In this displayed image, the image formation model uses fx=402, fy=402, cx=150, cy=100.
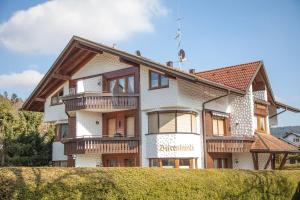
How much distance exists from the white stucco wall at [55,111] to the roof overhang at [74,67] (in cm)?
41

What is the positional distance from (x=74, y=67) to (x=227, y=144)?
1214cm

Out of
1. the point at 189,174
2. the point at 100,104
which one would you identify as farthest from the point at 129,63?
the point at 189,174

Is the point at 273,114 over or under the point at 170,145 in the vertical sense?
over

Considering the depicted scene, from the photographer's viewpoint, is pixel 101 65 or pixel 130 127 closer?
pixel 130 127

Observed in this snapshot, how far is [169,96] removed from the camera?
914 inches

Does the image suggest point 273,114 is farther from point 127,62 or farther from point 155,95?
point 127,62

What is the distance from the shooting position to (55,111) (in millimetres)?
30641

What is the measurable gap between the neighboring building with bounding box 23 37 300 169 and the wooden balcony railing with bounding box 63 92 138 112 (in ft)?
0.20

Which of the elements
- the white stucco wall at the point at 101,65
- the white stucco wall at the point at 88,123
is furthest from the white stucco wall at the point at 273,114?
the white stucco wall at the point at 88,123

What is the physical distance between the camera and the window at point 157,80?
933 inches

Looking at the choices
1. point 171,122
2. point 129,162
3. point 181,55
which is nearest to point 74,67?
point 181,55

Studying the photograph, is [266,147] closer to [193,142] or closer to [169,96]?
[193,142]

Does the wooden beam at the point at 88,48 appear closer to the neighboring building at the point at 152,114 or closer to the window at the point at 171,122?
the neighboring building at the point at 152,114

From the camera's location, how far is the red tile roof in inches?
1075
